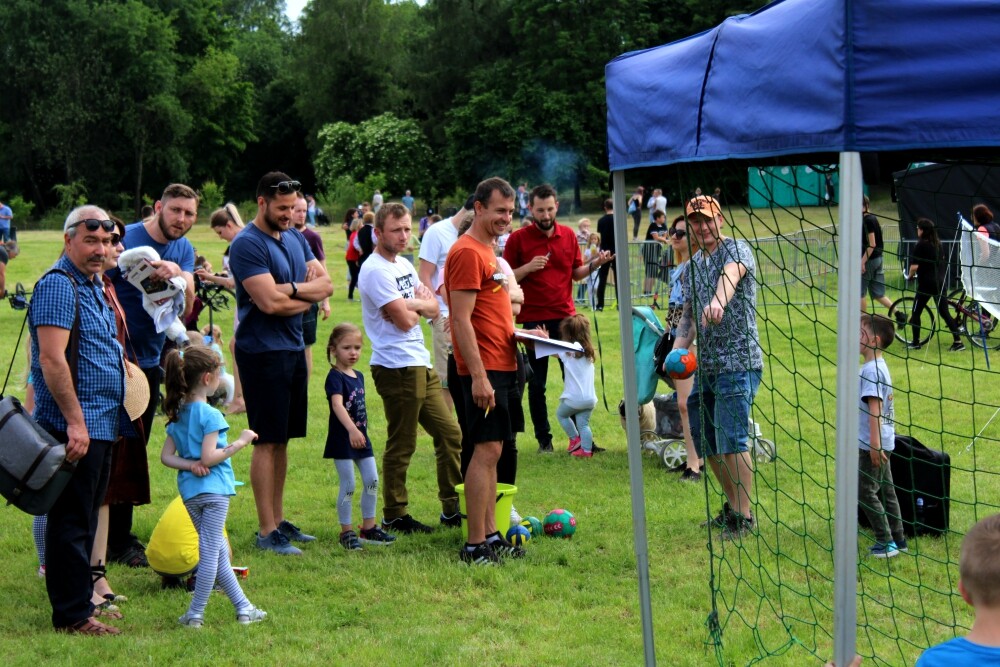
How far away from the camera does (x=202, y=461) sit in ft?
15.9

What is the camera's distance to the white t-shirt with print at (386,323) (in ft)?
19.9

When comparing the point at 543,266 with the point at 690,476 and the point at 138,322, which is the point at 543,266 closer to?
the point at 690,476

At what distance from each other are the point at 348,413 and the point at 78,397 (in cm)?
170

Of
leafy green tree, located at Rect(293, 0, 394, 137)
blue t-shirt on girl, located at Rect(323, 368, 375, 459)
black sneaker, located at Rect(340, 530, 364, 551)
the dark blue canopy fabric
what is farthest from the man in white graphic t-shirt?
leafy green tree, located at Rect(293, 0, 394, 137)

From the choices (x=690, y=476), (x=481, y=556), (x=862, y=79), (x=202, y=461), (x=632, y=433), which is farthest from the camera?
(x=690, y=476)

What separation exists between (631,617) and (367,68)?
59.3 metres

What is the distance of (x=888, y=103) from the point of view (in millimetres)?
2617

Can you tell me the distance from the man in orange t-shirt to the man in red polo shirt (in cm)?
227

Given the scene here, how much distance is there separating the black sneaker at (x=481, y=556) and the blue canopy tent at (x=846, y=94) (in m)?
2.96

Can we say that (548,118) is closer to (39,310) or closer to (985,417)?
(985,417)

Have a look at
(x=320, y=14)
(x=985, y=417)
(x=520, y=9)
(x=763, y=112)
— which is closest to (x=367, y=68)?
(x=320, y=14)

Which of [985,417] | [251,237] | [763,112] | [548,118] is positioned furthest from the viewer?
[548,118]

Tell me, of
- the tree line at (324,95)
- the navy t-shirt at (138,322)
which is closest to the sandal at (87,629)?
the navy t-shirt at (138,322)

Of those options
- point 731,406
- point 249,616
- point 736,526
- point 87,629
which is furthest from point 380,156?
point 87,629
